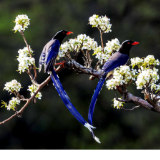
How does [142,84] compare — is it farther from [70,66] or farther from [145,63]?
[70,66]

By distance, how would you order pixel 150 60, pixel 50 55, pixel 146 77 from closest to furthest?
pixel 146 77 → pixel 150 60 → pixel 50 55

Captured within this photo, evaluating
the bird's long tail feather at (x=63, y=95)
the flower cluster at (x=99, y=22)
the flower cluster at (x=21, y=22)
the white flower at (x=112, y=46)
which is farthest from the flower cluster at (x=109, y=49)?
the flower cluster at (x=21, y=22)

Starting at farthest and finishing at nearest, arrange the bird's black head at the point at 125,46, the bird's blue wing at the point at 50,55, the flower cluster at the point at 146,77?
the bird's black head at the point at 125,46, the bird's blue wing at the point at 50,55, the flower cluster at the point at 146,77

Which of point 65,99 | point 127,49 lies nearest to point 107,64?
point 127,49

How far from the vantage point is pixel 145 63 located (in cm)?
145

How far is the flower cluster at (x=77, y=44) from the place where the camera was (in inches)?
63.3

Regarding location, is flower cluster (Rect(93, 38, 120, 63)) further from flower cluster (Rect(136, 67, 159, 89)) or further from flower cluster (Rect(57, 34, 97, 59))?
flower cluster (Rect(136, 67, 159, 89))

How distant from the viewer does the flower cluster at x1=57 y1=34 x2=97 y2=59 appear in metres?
1.61

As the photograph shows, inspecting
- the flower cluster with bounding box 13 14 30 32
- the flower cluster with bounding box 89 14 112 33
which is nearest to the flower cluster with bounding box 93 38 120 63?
the flower cluster with bounding box 89 14 112 33

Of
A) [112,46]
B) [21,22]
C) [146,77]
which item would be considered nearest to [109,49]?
[112,46]

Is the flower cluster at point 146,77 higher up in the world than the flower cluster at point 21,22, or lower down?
lower down

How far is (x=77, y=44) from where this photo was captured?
1.66m

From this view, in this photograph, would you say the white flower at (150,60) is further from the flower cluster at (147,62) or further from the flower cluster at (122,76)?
the flower cluster at (122,76)

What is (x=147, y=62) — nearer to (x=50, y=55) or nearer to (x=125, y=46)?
(x=125, y=46)
